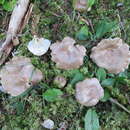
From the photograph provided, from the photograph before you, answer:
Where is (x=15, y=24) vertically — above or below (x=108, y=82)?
above

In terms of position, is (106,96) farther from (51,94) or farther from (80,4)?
(80,4)

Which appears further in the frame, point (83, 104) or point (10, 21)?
point (10, 21)

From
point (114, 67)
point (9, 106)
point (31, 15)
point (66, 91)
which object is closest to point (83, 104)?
point (66, 91)

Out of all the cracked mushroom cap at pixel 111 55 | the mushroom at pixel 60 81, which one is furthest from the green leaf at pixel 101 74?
the mushroom at pixel 60 81

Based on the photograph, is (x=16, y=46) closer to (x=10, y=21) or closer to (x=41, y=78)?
(x=10, y=21)

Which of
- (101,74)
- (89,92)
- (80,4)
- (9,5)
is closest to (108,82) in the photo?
(101,74)
